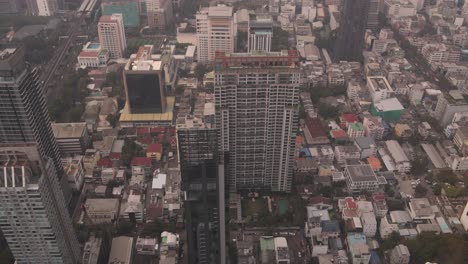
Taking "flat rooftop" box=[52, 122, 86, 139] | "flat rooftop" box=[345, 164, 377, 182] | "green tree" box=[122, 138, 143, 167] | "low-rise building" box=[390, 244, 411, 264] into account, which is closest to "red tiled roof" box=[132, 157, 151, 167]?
"green tree" box=[122, 138, 143, 167]

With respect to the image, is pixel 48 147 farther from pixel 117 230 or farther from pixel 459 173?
pixel 459 173


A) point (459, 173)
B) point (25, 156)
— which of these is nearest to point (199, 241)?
point (25, 156)

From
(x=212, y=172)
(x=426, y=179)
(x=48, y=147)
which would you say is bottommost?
(x=426, y=179)

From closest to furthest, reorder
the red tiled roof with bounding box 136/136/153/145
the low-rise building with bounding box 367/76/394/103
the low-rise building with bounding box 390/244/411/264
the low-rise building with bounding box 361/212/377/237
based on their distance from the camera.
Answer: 1. the low-rise building with bounding box 390/244/411/264
2. the low-rise building with bounding box 361/212/377/237
3. the red tiled roof with bounding box 136/136/153/145
4. the low-rise building with bounding box 367/76/394/103

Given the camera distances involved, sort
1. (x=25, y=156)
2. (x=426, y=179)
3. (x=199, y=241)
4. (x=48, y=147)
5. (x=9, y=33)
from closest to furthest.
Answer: (x=25, y=156)
(x=199, y=241)
(x=48, y=147)
(x=426, y=179)
(x=9, y=33)

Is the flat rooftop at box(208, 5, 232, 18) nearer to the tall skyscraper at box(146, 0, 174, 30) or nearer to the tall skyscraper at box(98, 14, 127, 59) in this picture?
the tall skyscraper at box(98, 14, 127, 59)
